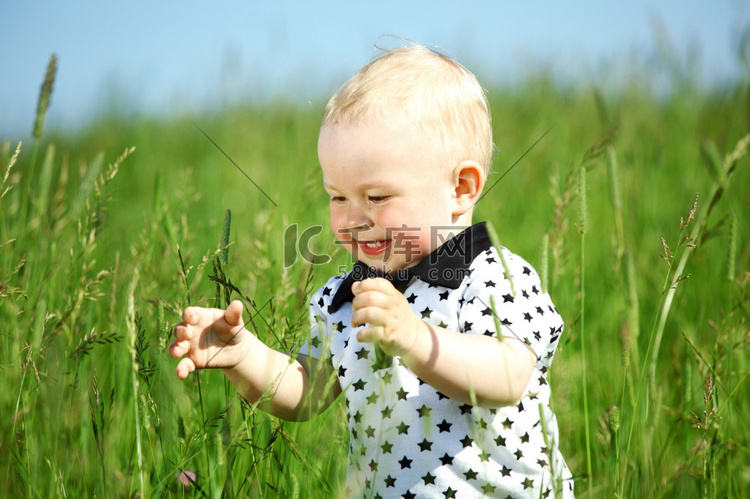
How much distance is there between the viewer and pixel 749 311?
2.03m

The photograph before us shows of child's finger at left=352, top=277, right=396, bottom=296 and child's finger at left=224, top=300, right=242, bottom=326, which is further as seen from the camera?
child's finger at left=224, top=300, right=242, bottom=326

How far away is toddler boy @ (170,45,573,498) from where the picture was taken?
49.9 inches

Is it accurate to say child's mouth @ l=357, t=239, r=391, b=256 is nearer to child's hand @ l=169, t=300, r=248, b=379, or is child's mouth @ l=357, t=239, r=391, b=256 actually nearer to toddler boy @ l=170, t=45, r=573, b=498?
toddler boy @ l=170, t=45, r=573, b=498

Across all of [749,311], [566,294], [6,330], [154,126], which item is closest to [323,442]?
[6,330]

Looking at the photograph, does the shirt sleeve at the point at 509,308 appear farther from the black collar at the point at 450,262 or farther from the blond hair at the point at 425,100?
the blond hair at the point at 425,100

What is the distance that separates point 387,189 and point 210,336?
1.49ft

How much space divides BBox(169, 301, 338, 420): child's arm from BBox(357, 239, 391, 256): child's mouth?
263 millimetres

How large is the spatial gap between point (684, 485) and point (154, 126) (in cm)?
504

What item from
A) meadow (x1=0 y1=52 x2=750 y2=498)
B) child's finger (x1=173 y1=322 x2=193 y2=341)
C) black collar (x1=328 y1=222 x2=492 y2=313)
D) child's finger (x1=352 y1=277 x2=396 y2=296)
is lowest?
meadow (x1=0 y1=52 x2=750 y2=498)

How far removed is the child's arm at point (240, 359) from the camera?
1.29 m

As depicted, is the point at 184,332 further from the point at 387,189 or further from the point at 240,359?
the point at 387,189

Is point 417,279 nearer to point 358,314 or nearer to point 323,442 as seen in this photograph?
point 358,314

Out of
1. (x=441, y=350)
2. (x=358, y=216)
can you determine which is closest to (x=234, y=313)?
(x=358, y=216)

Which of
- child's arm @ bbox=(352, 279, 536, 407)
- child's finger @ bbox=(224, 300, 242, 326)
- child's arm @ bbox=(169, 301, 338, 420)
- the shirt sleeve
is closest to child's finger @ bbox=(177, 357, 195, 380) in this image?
child's arm @ bbox=(169, 301, 338, 420)
